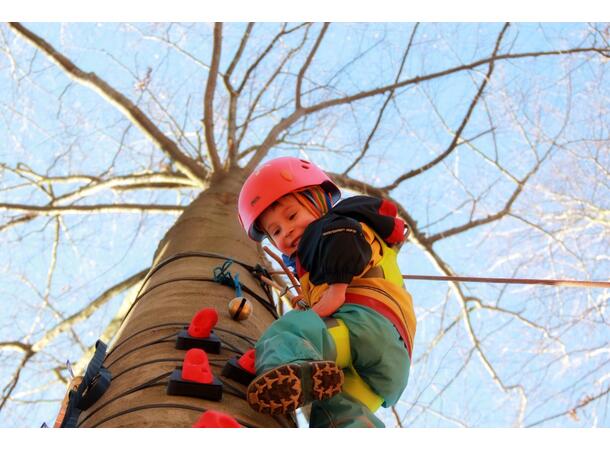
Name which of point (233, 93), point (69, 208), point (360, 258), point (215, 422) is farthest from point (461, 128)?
point (215, 422)

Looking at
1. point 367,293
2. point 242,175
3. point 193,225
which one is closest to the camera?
point 367,293

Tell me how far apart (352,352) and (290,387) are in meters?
0.34

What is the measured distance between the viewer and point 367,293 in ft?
6.60

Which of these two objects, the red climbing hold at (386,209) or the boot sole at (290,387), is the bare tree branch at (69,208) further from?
the boot sole at (290,387)

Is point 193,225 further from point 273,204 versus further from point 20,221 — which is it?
point 20,221

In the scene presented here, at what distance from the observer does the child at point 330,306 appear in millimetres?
1644

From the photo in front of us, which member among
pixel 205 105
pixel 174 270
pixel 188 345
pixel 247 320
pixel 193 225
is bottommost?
pixel 188 345

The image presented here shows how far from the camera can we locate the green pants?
1.71 m

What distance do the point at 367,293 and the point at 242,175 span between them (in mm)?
1917

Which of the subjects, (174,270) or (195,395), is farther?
(174,270)

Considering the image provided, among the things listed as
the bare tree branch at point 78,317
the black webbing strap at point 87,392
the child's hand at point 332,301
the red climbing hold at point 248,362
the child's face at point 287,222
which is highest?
the bare tree branch at point 78,317

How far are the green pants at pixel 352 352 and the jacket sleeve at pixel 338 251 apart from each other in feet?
0.33

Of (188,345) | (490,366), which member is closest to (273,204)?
(188,345)

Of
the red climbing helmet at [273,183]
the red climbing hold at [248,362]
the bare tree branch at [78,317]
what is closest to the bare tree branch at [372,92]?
the bare tree branch at [78,317]
